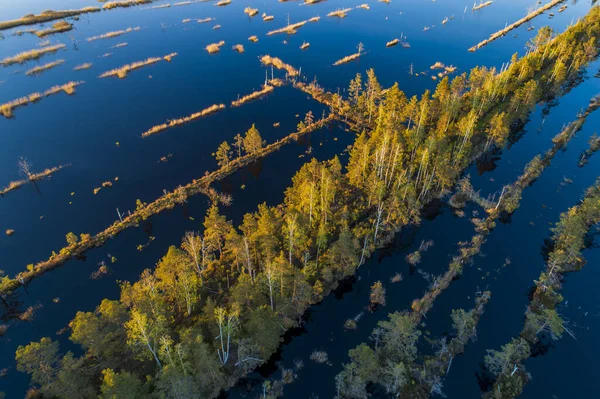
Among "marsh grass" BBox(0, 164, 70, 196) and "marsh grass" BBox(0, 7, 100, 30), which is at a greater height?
"marsh grass" BBox(0, 7, 100, 30)

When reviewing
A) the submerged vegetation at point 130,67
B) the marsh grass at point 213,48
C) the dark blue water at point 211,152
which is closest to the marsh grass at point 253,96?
the dark blue water at point 211,152

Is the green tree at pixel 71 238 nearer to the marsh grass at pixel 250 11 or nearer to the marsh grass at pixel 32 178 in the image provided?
the marsh grass at pixel 32 178

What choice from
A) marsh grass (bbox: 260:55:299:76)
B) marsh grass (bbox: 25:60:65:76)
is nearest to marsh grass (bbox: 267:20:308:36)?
marsh grass (bbox: 260:55:299:76)

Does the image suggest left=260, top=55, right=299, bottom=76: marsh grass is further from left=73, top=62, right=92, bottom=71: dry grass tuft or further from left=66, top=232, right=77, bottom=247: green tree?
left=66, top=232, right=77, bottom=247: green tree

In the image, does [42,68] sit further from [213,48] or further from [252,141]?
[252,141]

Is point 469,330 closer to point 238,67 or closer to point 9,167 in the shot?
point 9,167

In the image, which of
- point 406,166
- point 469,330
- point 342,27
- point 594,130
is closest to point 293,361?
point 469,330

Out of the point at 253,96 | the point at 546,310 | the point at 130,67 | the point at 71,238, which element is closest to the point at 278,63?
the point at 253,96
